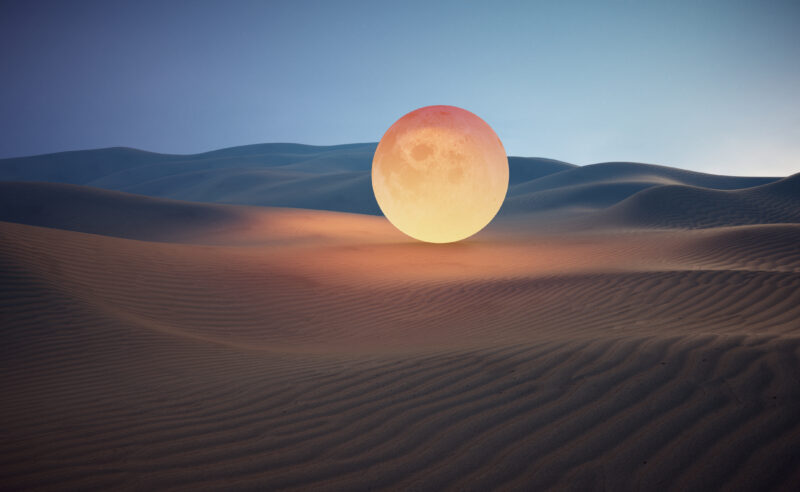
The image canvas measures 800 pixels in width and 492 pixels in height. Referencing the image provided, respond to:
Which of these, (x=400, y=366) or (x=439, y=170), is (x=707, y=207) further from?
(x=400, y=366)

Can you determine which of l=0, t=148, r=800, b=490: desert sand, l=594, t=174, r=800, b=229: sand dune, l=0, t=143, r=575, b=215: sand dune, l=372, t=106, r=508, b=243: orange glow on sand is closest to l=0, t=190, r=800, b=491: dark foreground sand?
l=0, t=148, r=800, b=490: desert sand

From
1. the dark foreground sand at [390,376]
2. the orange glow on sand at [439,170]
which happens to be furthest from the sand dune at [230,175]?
the dark foreground sand at [390,376]

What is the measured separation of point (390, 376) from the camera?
3574 mm

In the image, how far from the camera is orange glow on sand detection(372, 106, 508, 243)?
33.3 feet

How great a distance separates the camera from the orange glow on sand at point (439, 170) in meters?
10.2

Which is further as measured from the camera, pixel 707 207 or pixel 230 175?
pixel 230 175

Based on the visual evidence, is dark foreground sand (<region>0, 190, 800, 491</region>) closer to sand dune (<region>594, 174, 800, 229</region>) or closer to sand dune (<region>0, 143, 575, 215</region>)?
sand dune (<region>594, 174, 800, 229</region>)

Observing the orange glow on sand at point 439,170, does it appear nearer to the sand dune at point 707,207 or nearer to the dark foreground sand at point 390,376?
the dark foreground sand at point 390,376

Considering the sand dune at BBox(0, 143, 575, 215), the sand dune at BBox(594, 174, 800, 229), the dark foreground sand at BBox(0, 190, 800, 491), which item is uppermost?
the sand dune at BBox(0, 143, 575, 215)

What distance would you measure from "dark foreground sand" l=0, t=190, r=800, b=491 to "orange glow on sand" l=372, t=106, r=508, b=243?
2886 mm

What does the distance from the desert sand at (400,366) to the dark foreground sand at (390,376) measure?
2 cm

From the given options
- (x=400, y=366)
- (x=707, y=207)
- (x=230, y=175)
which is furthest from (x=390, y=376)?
Result: (x=230, y=175)

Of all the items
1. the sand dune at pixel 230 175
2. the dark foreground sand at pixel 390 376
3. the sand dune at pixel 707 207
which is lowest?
the dark foreground sand at pixel 390 376

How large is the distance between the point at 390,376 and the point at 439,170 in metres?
7.32
